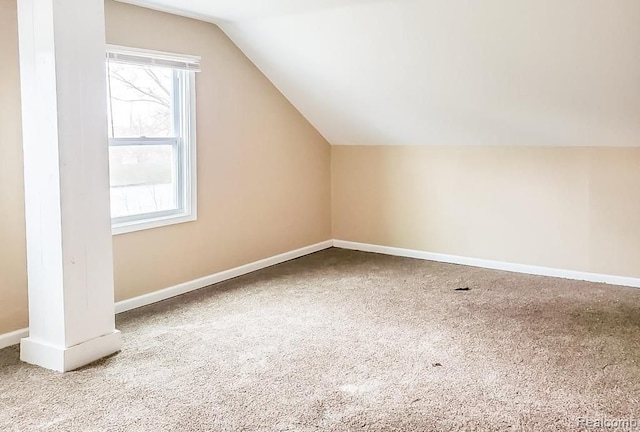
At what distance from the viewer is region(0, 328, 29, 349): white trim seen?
3.34 metres

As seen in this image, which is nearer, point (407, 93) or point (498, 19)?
point (498, 19)

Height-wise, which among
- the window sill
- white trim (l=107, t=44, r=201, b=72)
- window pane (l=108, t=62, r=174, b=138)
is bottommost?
the window sill

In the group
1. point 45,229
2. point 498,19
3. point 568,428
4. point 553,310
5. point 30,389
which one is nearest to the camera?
point 568,428

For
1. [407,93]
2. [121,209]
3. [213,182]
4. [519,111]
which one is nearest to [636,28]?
[519,111]

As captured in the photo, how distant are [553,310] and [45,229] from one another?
3221 millimetres

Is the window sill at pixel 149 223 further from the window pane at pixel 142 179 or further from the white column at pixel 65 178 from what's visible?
the white column at pixel 65 178

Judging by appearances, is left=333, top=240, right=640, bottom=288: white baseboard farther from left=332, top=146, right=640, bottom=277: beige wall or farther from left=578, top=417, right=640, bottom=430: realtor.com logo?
left=578, top=417, right=640, bottom=430: realtor.com logo

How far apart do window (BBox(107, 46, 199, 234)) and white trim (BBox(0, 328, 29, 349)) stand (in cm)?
84

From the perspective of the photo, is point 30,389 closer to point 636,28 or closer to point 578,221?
point 636,28

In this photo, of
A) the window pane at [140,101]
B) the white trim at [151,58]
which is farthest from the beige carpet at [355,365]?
the white trim at [151,58]

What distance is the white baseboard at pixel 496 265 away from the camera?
4.70 meters

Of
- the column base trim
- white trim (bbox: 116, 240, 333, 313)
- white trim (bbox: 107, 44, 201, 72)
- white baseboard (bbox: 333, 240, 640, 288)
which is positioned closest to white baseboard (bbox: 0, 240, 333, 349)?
white trim (bbox: 116, 240, 333, 313)

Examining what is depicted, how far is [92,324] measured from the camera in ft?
10.4

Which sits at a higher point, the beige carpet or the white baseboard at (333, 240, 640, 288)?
the white baseboard at (333, 240, 640, 288)
